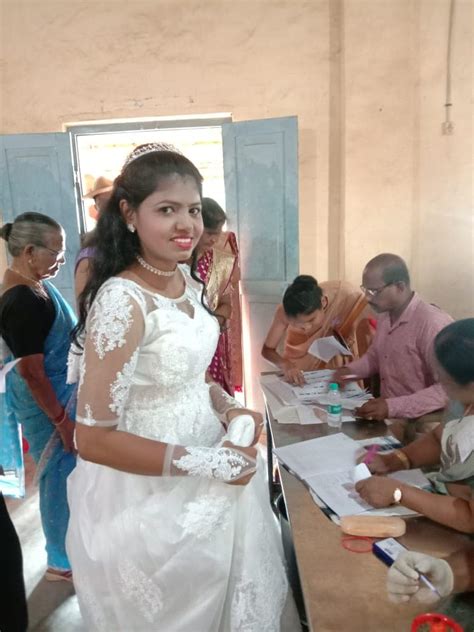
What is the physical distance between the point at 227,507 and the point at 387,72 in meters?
3.11

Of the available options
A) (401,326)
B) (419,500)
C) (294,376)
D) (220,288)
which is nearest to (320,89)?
(220,288)

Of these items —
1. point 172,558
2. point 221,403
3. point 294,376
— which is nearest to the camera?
point 172,558

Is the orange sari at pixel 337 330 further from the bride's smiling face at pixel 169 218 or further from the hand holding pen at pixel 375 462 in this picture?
the bride's smiling face at pixel 169 218


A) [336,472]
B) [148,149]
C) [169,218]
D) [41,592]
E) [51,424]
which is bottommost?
[41,592]

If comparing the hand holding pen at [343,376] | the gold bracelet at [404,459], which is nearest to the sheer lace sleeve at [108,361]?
the gold bracelet at [404,459]

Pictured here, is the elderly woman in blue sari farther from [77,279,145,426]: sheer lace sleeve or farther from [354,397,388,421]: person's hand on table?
[354,397,388,421]: person's hand on table

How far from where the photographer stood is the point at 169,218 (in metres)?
1.01

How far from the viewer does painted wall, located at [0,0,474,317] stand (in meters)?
3.17

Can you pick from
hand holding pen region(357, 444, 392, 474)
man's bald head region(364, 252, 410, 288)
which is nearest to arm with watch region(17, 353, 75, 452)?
hand holding pen region(357, 444, 392, 474)

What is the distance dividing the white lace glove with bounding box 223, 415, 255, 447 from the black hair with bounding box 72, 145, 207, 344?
0.41 meters

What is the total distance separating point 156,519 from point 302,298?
159 cm

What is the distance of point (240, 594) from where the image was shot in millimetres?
1002

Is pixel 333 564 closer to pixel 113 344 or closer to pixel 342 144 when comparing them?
pixel 113 344

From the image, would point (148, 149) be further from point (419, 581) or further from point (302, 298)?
point (302, 298)
